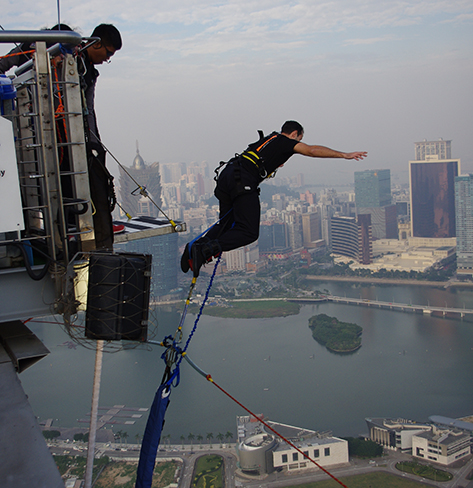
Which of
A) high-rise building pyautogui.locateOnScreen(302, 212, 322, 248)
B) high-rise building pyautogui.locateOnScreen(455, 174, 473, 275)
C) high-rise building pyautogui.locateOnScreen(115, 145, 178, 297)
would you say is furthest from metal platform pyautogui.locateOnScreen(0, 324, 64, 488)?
high-rise building pyautogui.locateOnScreen(302, 212, 322, 248)

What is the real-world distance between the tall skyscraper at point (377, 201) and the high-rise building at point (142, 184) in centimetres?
1072

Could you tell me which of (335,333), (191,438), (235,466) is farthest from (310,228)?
(235,466)

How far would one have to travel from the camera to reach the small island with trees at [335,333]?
1328 cm

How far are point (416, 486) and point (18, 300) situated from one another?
8156 mm

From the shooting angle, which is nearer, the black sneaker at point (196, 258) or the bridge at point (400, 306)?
the black sneaker at point (196, 258)

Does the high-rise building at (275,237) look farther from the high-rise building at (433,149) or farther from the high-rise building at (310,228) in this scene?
the high-rise building at (433,149)

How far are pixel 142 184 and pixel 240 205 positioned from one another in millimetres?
23174

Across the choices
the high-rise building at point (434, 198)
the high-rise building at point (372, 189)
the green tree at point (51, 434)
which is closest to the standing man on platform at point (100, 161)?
the green tree at point (51, 434)

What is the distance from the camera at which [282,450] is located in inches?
344

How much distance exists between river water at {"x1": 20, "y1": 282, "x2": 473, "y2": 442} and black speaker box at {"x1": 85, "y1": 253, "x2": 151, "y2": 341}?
334 inches

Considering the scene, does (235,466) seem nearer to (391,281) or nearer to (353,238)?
(391,281)

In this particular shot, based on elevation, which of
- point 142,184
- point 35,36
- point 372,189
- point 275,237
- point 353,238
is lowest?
point 353,238

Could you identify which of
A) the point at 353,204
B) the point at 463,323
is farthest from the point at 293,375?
the point at 353,204

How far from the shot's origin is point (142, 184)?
78.5ft
